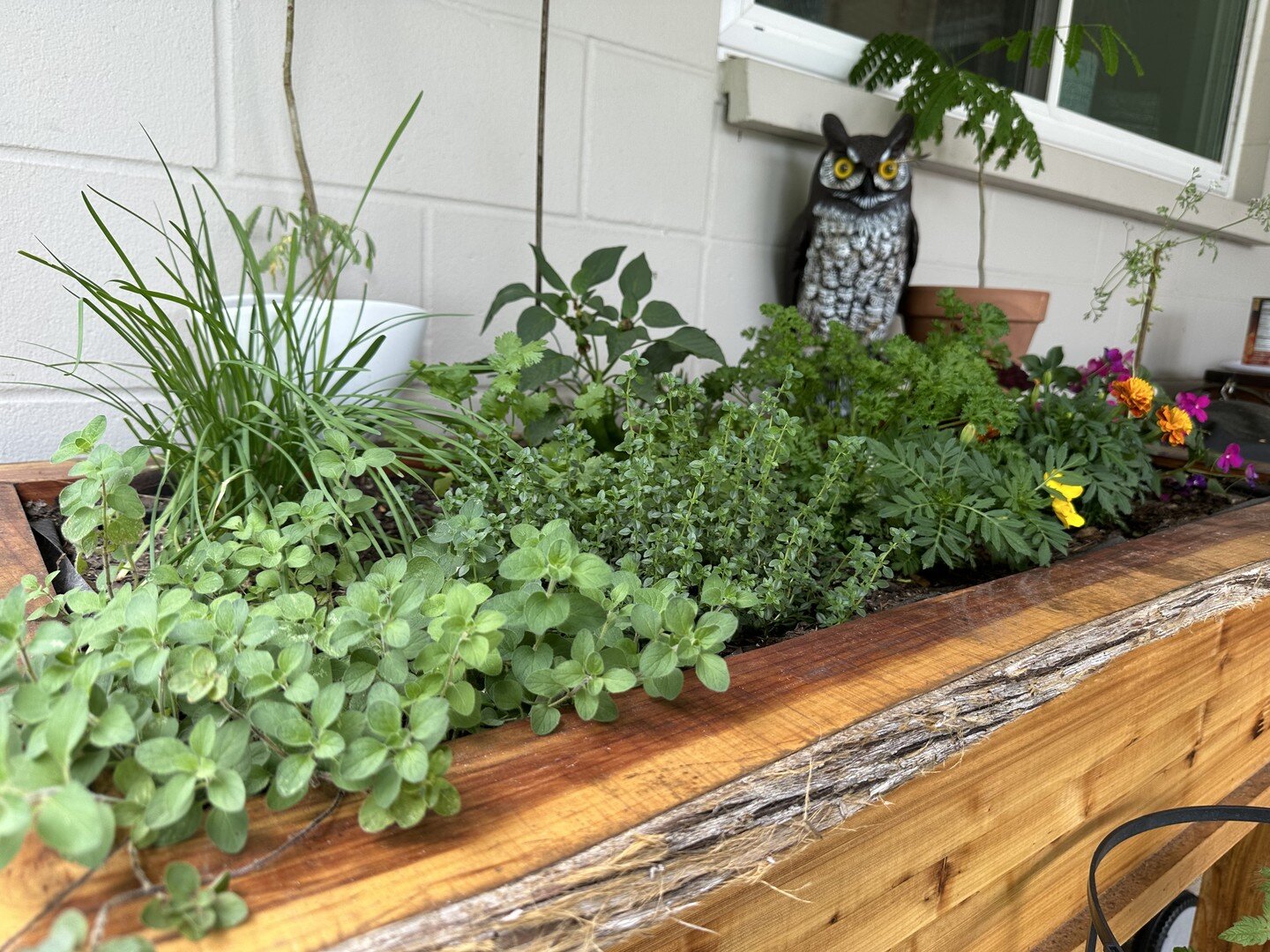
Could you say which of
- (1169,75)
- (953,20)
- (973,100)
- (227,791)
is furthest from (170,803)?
(1169,75)

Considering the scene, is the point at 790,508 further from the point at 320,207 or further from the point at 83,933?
the point at 320,207

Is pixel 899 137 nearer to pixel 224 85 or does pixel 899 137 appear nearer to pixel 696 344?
pixel 696 344

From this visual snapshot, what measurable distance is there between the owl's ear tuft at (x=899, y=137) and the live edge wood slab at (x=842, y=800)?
787 millimetres

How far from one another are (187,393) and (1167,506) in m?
1.30

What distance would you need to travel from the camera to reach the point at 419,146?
4.14 feet

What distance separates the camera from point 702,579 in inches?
27.6

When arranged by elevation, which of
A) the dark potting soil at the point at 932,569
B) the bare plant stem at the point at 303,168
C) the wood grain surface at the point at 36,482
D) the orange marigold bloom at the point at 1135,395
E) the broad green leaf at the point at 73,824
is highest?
Result: the bare plant stem at the point at 303,168

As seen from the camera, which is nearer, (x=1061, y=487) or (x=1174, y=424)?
(x=1061, y=487)

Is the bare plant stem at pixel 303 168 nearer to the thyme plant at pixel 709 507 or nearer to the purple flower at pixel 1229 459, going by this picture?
the thyme plant at pixel 709 507

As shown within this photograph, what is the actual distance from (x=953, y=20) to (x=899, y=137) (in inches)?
34.9

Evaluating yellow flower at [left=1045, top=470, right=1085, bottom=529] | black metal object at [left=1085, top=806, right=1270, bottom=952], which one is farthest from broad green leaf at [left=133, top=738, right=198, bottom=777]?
yellow flower at [left=1045, top=470, right=1085, bottom=529]

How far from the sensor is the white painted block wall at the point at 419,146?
3.33 feet

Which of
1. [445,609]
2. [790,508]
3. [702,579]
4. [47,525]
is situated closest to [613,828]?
[445,609]

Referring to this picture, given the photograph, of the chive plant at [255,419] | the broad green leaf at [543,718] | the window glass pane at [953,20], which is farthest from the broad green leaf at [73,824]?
the window glass pane at [953,20]
